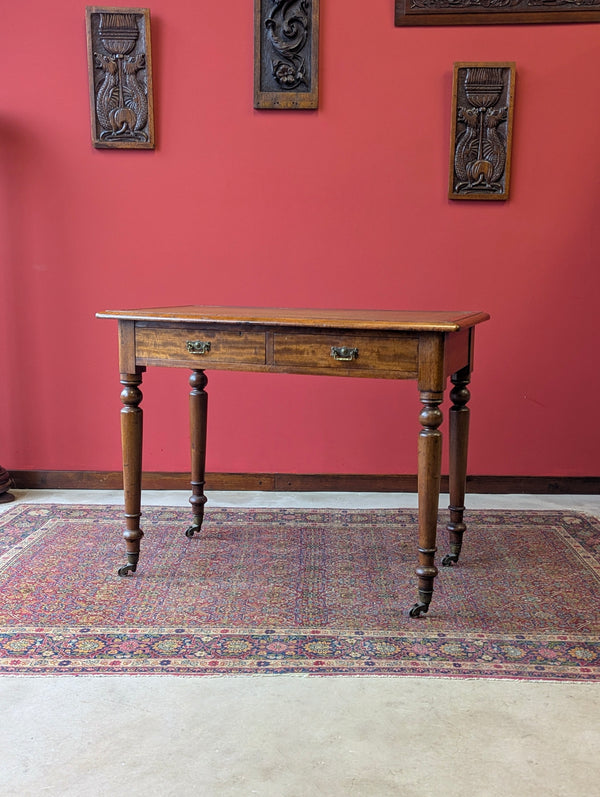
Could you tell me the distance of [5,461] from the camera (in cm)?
374

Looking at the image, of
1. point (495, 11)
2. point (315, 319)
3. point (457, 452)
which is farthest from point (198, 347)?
point (495, 11)

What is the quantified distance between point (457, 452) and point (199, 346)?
98 cm

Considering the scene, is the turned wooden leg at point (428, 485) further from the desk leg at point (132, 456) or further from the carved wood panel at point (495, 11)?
the carved wood panel at point (495, 11)

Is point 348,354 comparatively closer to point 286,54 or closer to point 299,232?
point 299,232

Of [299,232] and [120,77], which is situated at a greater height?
[120,77]

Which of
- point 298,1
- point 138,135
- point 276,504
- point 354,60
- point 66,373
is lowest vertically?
point 276,504

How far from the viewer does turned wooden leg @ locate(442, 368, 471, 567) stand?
267cm

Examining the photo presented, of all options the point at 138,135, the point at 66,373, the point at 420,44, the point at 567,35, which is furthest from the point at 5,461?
the point at 567,35

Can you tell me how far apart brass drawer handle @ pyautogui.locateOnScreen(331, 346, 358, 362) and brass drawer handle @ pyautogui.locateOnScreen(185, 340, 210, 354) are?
1.41 ft

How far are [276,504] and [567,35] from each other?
7.97 ft

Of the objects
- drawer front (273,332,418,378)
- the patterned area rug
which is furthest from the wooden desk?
the patterned area rug

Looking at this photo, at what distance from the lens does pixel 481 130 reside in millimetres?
3408

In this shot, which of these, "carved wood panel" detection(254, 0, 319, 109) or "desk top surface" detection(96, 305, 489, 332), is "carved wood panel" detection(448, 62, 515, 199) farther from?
"desk top surface" detection(96, 305, 489, 332)

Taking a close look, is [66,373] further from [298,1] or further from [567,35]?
[567,35]
